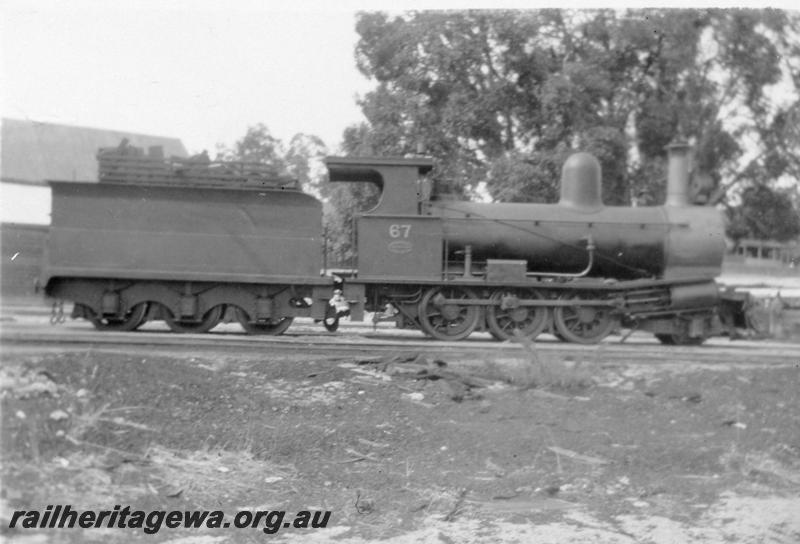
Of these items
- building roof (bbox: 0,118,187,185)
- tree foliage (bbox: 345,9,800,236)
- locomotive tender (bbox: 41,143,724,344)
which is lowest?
locomotive tender (bbox: 41,143,724,344)

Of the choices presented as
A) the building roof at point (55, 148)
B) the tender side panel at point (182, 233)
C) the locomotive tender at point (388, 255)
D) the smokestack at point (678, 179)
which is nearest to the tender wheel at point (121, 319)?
the locomotive tender at point (388, 255)

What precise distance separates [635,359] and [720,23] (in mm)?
3641

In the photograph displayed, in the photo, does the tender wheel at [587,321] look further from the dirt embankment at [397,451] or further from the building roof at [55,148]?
the building roof at [55,148]

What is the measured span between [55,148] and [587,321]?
22.3 ft

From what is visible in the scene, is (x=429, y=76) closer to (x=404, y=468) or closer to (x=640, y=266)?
(x=640, y=266)

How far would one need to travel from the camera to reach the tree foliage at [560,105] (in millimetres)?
8398

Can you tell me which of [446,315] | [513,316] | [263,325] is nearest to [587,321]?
[513,316]

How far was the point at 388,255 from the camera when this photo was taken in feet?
28.6

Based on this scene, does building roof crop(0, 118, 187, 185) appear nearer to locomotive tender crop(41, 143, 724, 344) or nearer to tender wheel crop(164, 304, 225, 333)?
locomotive tender crop(41, 143, 724, 344)

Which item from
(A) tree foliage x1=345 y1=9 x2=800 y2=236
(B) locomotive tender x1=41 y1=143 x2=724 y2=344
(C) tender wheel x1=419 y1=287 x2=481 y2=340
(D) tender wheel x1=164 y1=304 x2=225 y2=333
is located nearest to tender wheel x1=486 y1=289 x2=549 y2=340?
(B) locomotive tender x1=41 y1=143 x2=724 y2=344

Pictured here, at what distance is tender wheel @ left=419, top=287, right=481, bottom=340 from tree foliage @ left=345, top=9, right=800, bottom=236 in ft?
5.33

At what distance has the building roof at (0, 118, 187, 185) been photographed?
5.62 metres

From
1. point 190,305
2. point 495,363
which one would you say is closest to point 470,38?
point 495,363

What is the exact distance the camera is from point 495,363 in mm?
6781
